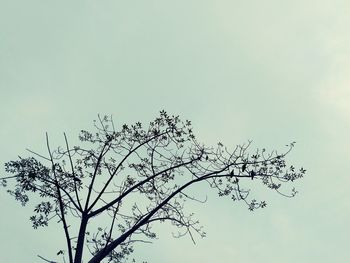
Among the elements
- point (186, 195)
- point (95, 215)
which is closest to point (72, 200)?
point (95, 215)

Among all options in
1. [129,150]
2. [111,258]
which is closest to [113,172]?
[129,150]

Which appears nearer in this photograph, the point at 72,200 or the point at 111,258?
the point at 72,200

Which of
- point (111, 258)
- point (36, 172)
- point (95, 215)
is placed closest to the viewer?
point (95, 215)

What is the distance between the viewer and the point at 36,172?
13141 millimetres

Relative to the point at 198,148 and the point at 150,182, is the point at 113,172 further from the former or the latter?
the point at 198,148

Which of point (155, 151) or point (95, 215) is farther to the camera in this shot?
point (155, 151)

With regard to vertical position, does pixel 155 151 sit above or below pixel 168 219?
above

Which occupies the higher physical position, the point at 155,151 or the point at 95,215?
the point at 155,151

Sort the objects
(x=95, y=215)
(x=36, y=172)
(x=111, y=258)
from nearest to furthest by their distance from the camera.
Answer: (x=95, y=215), (x=36, y=172), (x=111, y=258)

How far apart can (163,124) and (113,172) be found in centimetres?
188

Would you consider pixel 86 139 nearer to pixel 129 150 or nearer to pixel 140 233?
pixel 129 150

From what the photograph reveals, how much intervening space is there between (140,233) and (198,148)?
8.87ft

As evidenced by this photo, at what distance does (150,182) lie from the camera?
13.5 meters

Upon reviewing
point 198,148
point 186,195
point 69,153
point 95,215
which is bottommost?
point 95,215
